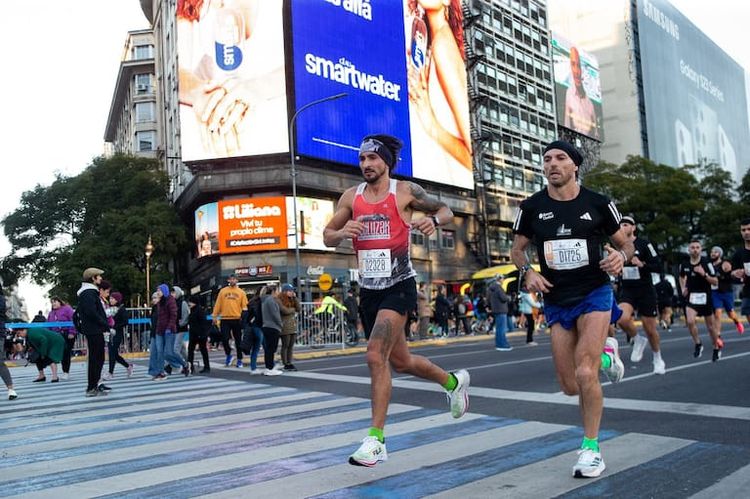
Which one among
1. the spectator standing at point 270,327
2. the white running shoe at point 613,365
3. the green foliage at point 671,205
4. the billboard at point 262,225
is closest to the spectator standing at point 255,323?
the spectator standing at point 270,327

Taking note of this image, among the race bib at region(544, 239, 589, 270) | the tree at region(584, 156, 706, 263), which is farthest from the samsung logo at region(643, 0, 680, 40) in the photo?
the race bib at region(544, 239, 589, 270)

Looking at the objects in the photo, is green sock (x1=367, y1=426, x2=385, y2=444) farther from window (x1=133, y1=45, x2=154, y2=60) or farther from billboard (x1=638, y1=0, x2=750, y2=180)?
billboard (x1=638, y1=0, x2=750, y2=180)

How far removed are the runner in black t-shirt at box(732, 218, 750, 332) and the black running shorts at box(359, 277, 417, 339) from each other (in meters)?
6.40

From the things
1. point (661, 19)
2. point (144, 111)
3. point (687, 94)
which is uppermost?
point (661, 19)

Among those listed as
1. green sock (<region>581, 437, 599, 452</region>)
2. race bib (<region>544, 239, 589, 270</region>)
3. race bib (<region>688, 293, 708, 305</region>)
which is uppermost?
race bib (<region>544, 239, 589, 270</region>)

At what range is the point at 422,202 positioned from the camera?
196 inches

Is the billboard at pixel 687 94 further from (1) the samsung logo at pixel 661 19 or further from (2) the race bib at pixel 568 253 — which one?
(2) the race bib at pixel 568 253

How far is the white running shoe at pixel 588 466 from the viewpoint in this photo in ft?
12.9

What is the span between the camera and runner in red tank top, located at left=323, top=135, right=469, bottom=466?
184 inches

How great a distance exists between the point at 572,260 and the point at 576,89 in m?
71.6

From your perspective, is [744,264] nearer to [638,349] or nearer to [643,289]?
[643,289]

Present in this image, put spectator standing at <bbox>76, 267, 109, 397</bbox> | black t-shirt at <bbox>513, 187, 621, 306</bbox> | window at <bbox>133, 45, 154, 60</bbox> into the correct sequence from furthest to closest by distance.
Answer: window at <bbox>133, 45, 154, 60</bbox>
spectator standing at <bbox>76, 267, 109, 397</bbox>
black t-shirt at <bbox>513, 187, 621, 306</bbox>

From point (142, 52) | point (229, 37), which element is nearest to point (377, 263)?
point (229, 37)

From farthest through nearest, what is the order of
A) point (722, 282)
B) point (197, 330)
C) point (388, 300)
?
point (197, 330) → point (722, 282) → point (388, 300)
